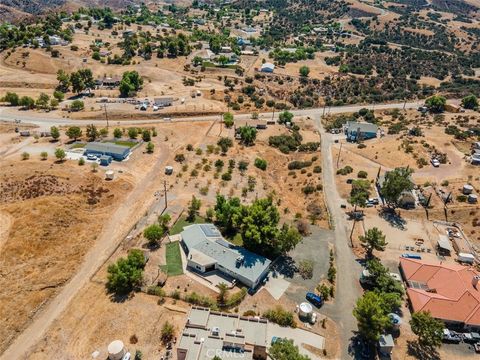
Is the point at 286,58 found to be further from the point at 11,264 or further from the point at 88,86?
the point at 11,264

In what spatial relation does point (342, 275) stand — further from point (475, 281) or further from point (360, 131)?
point (360, 131)

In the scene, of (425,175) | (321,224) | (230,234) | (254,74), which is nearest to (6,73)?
(254,74)

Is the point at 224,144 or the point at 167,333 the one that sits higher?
the point at 167,333

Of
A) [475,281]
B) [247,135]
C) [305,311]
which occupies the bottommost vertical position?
[247,135]

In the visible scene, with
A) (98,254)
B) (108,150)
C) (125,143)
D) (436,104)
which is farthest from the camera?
(436,104)

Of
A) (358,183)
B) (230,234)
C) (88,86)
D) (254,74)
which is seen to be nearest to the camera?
(230,234)

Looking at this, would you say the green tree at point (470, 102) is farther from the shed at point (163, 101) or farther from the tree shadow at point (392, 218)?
the shed at point (163, 101)

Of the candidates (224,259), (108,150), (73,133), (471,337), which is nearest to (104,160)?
(108,150)

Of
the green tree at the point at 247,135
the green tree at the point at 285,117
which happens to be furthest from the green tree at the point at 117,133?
the green tree at the point at 285,117

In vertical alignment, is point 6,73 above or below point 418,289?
below
